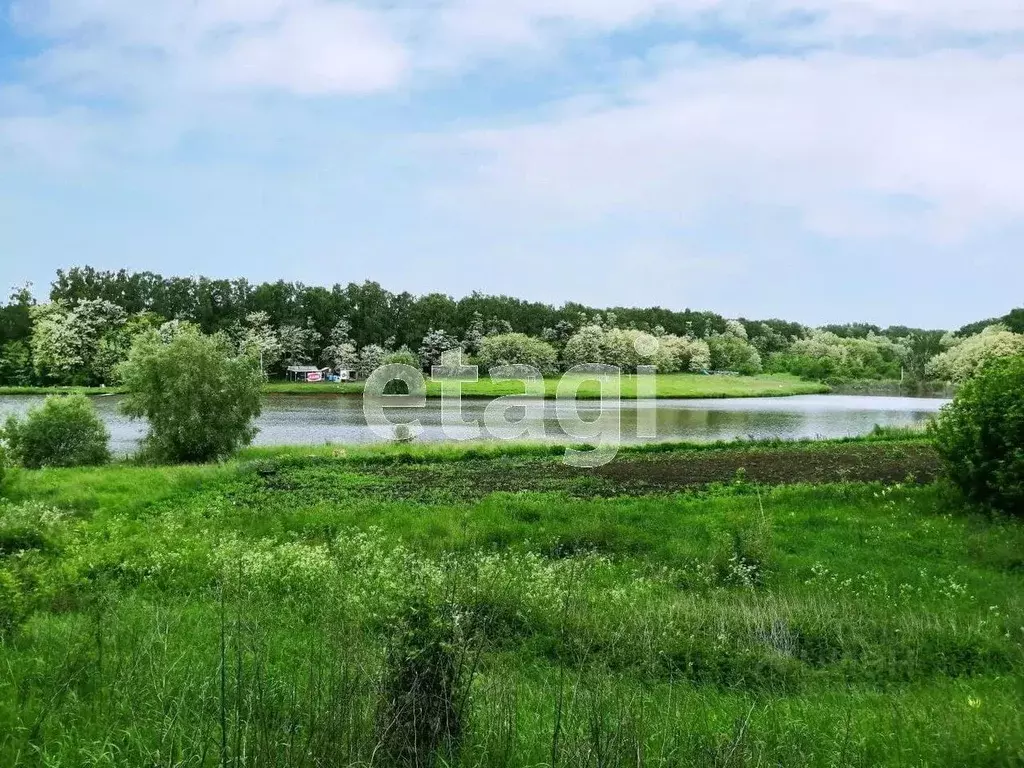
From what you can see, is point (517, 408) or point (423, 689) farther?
point (517, 408)

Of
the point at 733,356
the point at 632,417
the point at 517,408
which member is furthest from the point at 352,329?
the point at 733,356

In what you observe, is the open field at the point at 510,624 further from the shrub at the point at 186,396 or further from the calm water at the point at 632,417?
the calm water at the point at 632,417

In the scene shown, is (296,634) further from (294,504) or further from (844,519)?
(844,519)

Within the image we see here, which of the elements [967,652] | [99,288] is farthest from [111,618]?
[99,288]

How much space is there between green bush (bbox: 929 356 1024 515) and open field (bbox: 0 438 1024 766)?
2.46 feet

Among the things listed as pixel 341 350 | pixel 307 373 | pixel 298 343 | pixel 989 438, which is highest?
pixel 298 343

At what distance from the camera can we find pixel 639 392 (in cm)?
6894

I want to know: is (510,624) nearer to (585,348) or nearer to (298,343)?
(585,348)

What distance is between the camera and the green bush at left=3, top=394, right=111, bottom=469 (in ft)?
78.3

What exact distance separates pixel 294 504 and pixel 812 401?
2358 inches

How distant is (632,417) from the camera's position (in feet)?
160

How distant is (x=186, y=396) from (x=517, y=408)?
2910 cm

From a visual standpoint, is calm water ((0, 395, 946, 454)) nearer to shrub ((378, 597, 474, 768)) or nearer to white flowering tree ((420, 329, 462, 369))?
white flowering tree ((420, 329, 462, 369))

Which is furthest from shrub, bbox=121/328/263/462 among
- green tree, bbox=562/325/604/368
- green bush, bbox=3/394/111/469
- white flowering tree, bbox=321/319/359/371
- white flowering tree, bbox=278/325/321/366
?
white flowering tree, bbox=278/325/321/366
